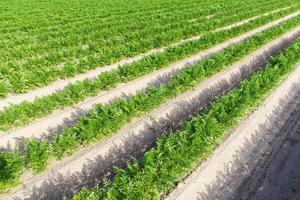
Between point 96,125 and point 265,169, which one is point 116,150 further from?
point 265,169

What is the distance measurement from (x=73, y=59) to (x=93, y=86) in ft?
16.9

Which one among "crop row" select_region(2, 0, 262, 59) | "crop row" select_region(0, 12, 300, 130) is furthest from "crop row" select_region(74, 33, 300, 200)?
"crop row" select_region(2, 0, 262, 59)

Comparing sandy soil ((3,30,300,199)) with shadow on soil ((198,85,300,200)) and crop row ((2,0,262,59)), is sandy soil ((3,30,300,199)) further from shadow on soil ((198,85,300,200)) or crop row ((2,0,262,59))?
crop row ((2,0,262,59))

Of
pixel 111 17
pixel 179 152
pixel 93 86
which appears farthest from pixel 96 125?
pixel 111 17

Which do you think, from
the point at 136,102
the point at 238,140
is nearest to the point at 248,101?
the point at 238,140

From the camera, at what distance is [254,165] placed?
441 inches

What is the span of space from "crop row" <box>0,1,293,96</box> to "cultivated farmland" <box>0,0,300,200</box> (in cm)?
7

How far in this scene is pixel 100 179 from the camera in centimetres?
1045

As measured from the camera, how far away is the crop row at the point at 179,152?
913 cm

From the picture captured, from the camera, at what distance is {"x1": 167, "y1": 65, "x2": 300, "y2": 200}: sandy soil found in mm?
10047

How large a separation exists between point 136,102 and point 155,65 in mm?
5409

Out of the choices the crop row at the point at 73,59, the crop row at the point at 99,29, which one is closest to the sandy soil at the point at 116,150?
the crop row at the point at 73,59

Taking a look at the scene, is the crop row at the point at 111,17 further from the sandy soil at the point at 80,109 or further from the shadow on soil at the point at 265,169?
the shadow on soil at the point at 265,169

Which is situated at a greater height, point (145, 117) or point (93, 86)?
point (145, 117)
